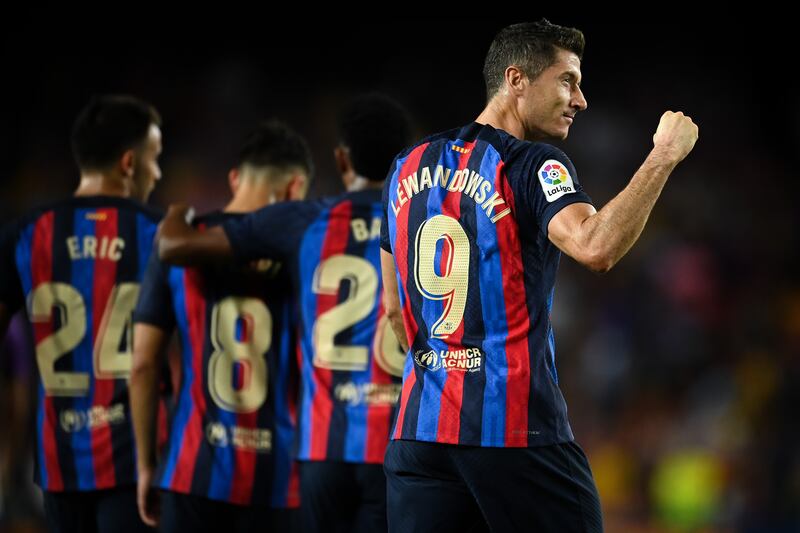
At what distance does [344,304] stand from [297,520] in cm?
84

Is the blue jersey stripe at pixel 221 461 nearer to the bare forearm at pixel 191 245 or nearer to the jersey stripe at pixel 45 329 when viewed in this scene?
the bare forearm at pixel 191 245

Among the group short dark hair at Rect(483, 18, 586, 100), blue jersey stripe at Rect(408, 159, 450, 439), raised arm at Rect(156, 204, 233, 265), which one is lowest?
blue jersey stripe at Rect(408, 159, 450, 439)

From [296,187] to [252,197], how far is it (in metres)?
0.24

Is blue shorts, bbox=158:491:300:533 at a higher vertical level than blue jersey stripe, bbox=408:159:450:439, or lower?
lower

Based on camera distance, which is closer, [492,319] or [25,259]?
[492,319]

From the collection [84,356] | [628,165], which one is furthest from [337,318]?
[628,165]

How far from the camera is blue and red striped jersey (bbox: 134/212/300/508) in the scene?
165 inches

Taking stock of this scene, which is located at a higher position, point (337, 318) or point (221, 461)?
point (337, 318)

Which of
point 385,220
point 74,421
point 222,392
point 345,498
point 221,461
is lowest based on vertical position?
point 345,498

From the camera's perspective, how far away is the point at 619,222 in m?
2.59

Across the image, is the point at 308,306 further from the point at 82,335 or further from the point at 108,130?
the point at 108,130

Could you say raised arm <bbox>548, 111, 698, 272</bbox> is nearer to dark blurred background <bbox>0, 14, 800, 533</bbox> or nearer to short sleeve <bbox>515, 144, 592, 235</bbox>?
short sleeve <bbox>515, 144, 592, 235</bbox>

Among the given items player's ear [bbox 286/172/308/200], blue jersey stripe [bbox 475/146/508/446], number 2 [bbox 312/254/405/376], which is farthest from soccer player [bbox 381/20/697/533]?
player's ear [bbox 286/172/308/200]

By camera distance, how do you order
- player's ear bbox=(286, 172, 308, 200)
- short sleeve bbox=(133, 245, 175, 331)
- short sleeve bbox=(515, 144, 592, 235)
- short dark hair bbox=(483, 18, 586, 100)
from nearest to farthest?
short sleeve bbox=(515, 144, 592, 235) → short dark hair bbox=(483, 18, 586, 100) → short sleeve bbox=(133, 245, 175, 331) → player's ear bbox=(286, 172, 308, 200)
